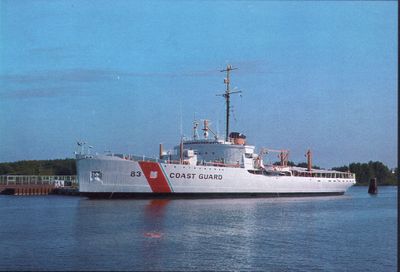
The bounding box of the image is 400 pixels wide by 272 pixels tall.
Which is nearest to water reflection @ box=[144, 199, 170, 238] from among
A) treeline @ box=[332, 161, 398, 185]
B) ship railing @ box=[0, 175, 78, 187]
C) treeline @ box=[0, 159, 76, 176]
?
ship railing @ box=[0, 175, 78, 187]

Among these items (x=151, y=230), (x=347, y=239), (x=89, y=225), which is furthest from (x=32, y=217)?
(x=347, y=239)

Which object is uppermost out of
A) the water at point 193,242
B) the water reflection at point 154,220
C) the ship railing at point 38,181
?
the ship railing at point 38,181

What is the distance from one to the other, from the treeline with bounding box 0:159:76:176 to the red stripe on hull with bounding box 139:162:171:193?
56625 mm

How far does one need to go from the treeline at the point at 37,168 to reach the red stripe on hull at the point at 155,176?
56.6 m

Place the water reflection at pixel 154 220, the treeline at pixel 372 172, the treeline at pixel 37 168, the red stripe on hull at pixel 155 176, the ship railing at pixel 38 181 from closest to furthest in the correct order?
1. the water reflection at pixel 154 220
2. the red stripe on hull at pixel 155 176
3. the ship railing at pixel 38 181
4. the treeline at pixel 37 168
5. the treeline at pixel 372 172

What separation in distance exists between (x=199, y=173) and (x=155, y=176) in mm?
3535

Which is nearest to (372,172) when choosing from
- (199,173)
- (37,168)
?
(37,168)

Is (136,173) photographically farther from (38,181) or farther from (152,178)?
(38,181)

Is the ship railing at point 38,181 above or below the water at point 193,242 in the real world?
above

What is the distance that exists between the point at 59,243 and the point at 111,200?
18.8m

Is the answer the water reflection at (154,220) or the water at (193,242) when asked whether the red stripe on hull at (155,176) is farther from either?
the water at (193,242)

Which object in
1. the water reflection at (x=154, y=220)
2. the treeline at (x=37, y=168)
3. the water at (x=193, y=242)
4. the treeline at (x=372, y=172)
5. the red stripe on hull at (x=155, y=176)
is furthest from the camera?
the treeline at (x=372, y=172)

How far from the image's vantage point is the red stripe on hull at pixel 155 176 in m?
36.2

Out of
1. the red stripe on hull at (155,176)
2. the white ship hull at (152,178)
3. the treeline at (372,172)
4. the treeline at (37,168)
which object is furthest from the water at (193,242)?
the treeline at (372,172)
